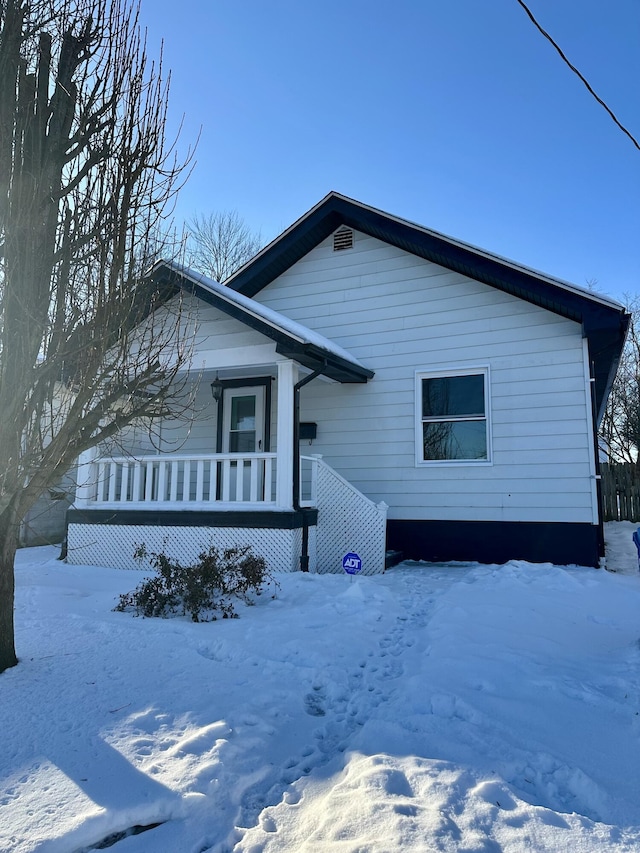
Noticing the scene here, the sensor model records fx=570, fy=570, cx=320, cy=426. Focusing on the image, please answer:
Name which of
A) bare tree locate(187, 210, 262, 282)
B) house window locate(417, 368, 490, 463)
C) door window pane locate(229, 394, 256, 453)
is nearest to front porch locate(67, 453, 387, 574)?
house window locate(417, 368, 490, 463)

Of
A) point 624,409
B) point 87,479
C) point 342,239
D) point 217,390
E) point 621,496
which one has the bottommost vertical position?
point 621,496

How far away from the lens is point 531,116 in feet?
25.0

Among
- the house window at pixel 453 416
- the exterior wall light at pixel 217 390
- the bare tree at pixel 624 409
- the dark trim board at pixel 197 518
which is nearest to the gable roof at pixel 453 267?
the house window at pixel 453 416

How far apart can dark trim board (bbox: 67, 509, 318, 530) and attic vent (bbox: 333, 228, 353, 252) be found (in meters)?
5.00

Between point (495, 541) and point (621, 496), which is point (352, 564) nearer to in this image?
point (495, 541)

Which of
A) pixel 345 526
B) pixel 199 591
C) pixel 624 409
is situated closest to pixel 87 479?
pixel 345 526

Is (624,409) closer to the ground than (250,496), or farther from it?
farther from it

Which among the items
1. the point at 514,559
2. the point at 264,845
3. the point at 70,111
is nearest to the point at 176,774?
the point at 264,845

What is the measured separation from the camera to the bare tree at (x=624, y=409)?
2214 centimetres

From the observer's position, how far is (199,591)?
17.1ft

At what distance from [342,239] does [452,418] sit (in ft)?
13.0

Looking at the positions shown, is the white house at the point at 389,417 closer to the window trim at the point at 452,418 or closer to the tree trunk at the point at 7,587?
the window trim at the point at 452,418

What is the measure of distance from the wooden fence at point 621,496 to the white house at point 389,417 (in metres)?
6.07

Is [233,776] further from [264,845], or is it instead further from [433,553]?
[433,553]
